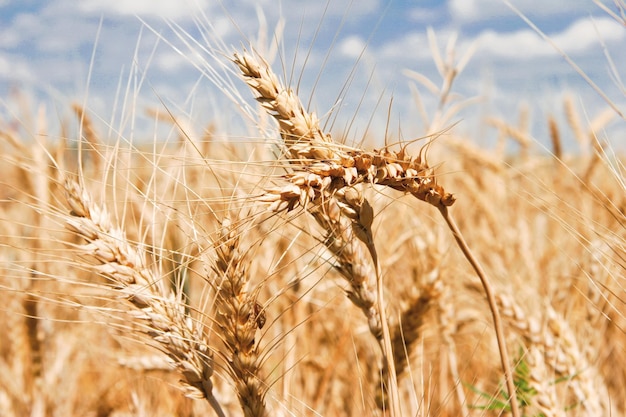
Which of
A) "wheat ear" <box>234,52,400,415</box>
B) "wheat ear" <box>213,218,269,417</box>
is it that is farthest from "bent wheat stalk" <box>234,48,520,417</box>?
"wheat ear" <box>213,218,269,417</box>

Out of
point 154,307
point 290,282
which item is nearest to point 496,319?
point 290,282

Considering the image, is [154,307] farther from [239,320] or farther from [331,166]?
[331,166]

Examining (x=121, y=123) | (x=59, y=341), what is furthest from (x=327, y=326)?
(x=121, y=123)

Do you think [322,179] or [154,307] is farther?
[154,307]

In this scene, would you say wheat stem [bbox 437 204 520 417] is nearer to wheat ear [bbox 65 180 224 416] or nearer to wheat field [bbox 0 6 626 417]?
wheat field [bbox 0 6 626 417]

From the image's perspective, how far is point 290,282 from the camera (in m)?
0.83

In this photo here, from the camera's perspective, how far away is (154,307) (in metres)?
0.85

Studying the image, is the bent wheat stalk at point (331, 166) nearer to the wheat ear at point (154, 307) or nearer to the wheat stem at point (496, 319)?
the wheat stem at point (496, 319)

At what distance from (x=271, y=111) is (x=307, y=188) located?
0.18 meters

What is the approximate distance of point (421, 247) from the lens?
1.36 m

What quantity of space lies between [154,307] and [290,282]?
7.7 inches

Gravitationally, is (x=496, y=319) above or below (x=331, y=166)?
below

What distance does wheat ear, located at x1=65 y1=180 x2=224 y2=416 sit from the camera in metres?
0.84

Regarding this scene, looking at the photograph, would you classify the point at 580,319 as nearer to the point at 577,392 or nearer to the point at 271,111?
the point at 577,392
